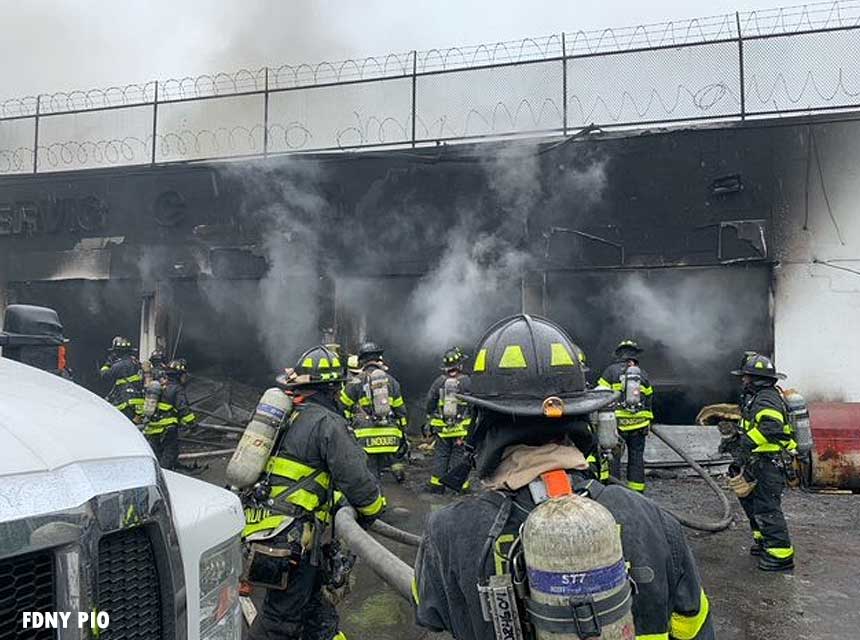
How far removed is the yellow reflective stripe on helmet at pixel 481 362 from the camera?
173 cm

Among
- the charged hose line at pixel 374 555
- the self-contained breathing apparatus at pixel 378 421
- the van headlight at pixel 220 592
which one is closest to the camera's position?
the van headlight at pixel 220 592

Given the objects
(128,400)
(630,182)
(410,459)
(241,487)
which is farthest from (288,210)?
(241,487)

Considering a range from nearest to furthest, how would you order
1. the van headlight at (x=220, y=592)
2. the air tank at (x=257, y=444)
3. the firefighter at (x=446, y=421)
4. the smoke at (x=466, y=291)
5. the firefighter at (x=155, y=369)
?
the van headlight at (x=220, y=592) → the air tank at (x=257, y=444) → the firefighter at (x=446, y=421) → the firefighter at (x=155, y=369) → the smoke at (x=466, y=291)

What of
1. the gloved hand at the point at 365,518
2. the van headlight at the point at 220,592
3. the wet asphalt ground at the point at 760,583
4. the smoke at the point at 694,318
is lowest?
the wet asphalt ground at the point at 760,583

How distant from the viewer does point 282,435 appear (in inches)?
140

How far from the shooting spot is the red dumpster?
7.88m

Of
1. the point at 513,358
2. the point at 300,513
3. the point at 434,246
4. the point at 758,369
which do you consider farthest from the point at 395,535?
the point at 434,246

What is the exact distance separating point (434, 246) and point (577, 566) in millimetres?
10385

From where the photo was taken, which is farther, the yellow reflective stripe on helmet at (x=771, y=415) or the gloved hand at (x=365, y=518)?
the yellow reflective stripe on helmet at (x=771, y=415)

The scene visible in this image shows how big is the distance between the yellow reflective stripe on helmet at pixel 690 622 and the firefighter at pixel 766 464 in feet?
14.1

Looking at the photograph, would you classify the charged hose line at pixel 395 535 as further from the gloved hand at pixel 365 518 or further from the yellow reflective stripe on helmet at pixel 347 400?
the yellow reflective stripe on helmet at pixel 347 400

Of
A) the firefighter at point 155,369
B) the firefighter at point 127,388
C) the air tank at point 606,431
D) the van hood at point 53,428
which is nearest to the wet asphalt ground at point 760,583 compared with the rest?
the air tank at point 606,431

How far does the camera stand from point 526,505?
1.51 m

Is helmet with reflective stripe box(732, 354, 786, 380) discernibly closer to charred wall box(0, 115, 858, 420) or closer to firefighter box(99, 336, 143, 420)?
charred wall box(0, 115, 858, 420)
